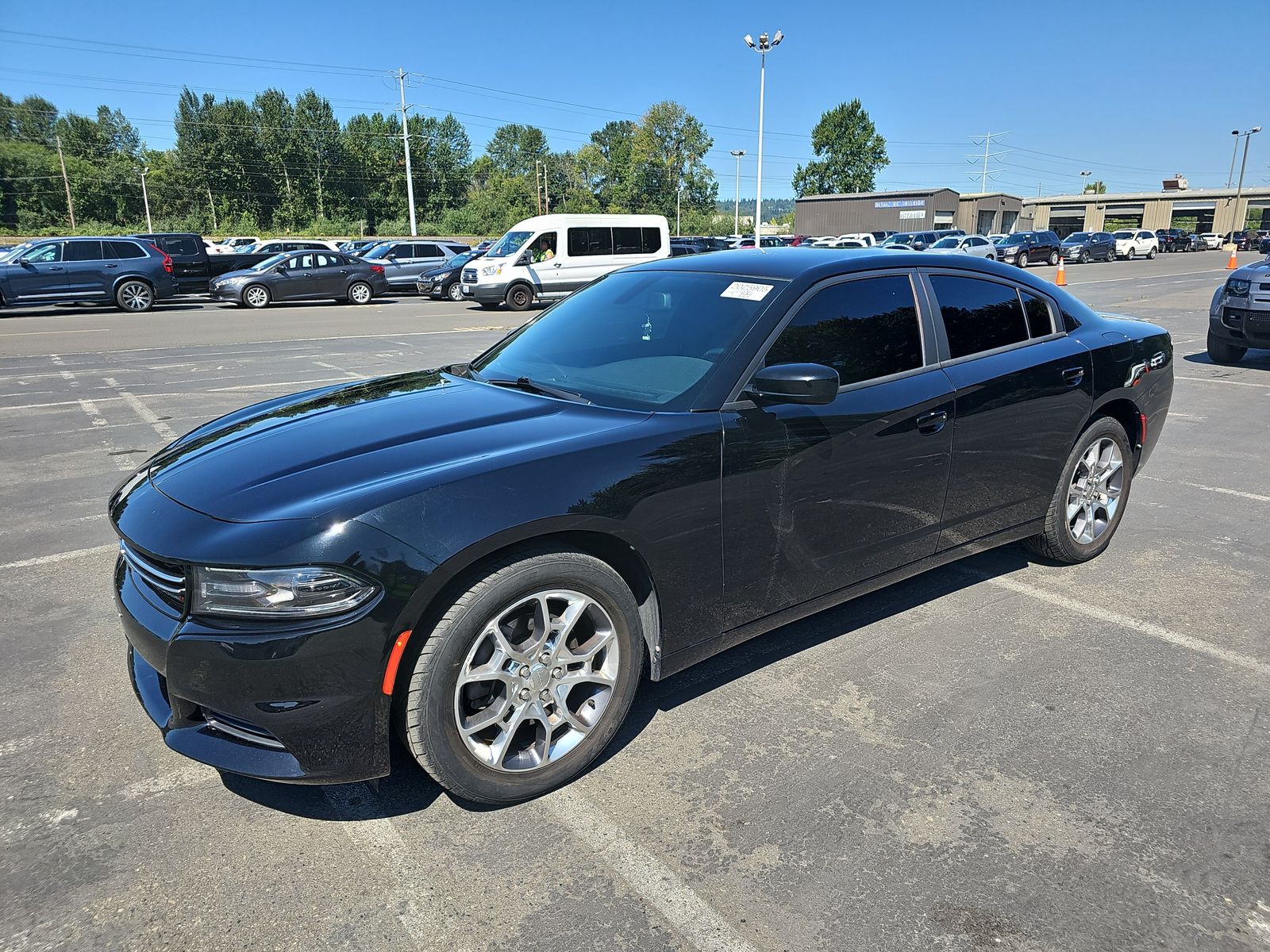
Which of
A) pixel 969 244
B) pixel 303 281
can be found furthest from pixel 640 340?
pixel 969 244

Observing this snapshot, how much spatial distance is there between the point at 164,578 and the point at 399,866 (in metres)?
1.06

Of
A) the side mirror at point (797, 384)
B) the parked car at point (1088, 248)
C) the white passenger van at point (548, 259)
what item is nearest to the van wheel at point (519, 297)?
the white passenger van at point (548, 259)

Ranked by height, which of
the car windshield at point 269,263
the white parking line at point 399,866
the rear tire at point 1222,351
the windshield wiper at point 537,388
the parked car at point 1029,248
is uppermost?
the parked car at point 1029,248

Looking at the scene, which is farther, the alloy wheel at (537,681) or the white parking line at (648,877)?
the alloy wheel at (537,681)

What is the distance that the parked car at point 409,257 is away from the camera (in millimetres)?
27094

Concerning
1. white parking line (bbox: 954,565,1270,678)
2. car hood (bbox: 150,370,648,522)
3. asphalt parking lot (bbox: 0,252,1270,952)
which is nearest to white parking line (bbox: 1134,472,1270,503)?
asphalt parking lot (bbox: 0,252,1270,952)

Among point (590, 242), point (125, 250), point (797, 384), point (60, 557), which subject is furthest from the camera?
point (590, 242)

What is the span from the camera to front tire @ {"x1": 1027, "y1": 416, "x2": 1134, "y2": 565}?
4340 mm

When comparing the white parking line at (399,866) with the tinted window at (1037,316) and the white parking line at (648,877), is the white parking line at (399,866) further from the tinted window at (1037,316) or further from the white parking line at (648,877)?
the tinted window at (1037,316)

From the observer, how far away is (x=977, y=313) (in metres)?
3.93

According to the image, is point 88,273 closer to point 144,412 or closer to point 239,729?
point 144,412

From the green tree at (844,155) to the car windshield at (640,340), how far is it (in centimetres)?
9487

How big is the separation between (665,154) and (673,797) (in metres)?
112

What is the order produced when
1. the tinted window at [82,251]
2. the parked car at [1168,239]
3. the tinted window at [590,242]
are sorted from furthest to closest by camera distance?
the parked car at [1168,239], the tinted window at [590,242], the tinted window at [82,251]
